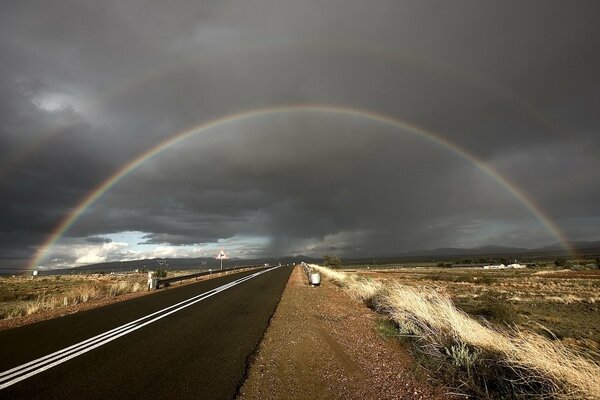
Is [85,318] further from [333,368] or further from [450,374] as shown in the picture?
[450,374]

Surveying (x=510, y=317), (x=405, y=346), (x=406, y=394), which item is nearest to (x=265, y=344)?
(x=405, y=346)

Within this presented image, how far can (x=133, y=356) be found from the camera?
762 centimetres

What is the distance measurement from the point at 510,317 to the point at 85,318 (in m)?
19.7

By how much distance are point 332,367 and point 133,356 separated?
4160 mm

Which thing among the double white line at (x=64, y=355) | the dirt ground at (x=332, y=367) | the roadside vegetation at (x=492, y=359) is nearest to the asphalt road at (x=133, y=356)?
the double white line at (x=64, y=355)

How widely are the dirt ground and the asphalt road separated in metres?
0.48

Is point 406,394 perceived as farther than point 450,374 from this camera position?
No

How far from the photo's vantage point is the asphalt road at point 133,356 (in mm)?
5633

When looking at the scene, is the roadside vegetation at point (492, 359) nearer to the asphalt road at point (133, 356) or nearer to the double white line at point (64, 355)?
the asphalt road at point (133, 356)

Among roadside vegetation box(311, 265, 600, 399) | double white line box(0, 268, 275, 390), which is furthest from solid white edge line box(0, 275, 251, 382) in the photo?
roadside vegetation box(311, 265, 600, 399)

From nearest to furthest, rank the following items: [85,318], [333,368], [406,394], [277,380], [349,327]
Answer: [406,394]
[277,380]
[333,368]
[349,327]
[85,318]

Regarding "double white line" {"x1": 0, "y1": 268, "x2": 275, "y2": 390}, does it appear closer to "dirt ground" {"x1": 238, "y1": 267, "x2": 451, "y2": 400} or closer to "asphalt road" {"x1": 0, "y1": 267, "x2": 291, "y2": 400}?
"asphalt road" {"x1": 0, "y1": 267, "x2": 291, "y2": 400}

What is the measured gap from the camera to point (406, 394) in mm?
5754

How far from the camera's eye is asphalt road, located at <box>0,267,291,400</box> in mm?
5633
